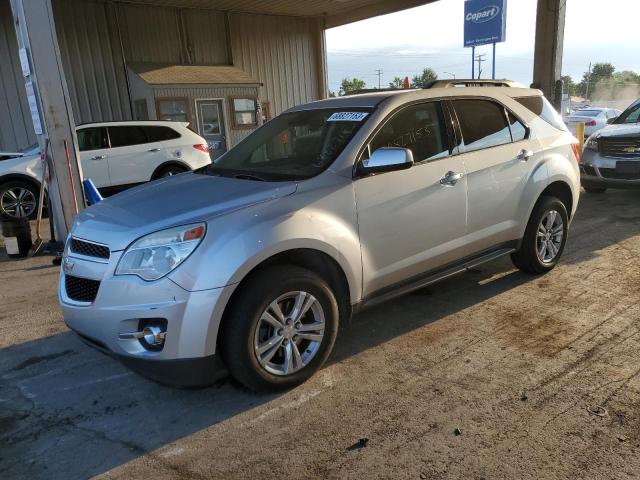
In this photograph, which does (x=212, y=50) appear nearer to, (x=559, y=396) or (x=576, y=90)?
(x=559, y=396)

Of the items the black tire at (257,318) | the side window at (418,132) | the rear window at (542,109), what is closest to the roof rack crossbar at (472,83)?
the rear window at (542,109)

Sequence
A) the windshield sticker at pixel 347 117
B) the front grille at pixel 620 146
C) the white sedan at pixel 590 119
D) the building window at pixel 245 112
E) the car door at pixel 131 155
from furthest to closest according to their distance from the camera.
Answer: the white sedan at pixel 590 119, the building window at pixel 245 112, the car door at pixel 131 155, the front grille at pixel 620 146, the windshield sticker at pixel 347 117

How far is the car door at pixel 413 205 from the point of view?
3.47 meters

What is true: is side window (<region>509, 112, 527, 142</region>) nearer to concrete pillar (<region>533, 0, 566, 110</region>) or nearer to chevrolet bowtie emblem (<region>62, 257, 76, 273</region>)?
chevrolet bowtie emblem (<region>62, 257, 76, 273</region>)

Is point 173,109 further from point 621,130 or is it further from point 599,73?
point 599,73

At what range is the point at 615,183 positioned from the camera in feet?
26.8

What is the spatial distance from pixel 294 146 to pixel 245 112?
37.3ft

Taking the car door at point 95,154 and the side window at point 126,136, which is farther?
the side window at point 126,136

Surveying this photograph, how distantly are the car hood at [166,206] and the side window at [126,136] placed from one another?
654cm

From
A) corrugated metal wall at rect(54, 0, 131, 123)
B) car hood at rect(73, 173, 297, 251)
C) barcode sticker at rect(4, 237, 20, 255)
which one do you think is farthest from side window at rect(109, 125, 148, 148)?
car hood at rect(73, 173, 297, 251)

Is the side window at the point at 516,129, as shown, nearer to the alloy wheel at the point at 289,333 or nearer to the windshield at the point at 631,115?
the alloy wheel at the point at 289,333

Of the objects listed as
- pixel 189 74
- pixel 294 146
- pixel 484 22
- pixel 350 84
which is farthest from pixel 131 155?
pixel 350 84

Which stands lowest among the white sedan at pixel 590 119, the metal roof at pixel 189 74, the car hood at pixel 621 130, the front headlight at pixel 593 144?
the white sedan at pixel 590 119

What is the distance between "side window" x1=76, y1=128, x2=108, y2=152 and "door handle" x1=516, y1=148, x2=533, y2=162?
761 cm
